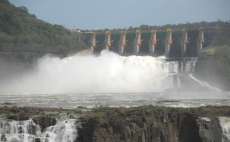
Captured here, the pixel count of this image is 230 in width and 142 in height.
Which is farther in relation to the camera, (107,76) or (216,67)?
(107,76)

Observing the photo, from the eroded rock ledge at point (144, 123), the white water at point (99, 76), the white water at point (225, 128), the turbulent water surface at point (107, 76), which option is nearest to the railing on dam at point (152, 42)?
the turbulent water surface at point (107, 76)

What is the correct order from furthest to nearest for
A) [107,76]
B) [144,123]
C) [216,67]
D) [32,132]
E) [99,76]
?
[107,76] → [99,76] → [216,67] → [32,132] → [144,123]

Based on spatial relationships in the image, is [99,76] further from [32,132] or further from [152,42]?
[32,132]

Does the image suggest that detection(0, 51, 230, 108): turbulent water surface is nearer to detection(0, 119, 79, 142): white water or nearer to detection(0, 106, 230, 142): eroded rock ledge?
detection(0, 106, 230, 142): eroded rock ledge

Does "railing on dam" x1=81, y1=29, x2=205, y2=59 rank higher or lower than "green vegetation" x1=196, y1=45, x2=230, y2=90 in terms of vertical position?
higher

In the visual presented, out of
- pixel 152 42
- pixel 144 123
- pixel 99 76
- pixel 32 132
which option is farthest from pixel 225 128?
pixel 152 42

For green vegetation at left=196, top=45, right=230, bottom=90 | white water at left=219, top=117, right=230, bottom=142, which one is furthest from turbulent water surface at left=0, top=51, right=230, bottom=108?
white water at left=219, top=117, right=230, bottom=142

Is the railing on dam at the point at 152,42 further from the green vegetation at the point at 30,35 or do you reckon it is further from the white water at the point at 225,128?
the white water at the point at 225,128
